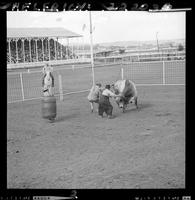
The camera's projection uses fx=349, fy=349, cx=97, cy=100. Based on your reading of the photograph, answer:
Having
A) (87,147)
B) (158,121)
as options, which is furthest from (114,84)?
(87,147)

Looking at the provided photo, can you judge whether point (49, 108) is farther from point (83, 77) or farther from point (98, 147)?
point (98, 147)

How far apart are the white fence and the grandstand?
0.69 feet

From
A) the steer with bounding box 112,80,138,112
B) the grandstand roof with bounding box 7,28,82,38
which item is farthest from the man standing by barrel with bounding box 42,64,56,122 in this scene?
the steer with bounding box 112,80,138,112

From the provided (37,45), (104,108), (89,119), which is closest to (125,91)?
(104,108)

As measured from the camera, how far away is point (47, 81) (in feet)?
14.7

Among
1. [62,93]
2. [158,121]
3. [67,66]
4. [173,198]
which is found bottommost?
[173,198]

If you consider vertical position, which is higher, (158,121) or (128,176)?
(158,121)

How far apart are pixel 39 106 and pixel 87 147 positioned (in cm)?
125

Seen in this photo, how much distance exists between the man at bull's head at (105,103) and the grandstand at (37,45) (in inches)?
25.8

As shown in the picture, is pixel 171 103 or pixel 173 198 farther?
pixel 171 103

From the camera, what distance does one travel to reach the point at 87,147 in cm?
406

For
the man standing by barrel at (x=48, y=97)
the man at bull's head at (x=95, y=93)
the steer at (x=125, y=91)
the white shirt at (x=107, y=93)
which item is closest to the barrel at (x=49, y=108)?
the man standing by barrel at (x=48, y=97)

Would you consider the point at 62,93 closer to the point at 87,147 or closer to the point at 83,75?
the point at 83,75

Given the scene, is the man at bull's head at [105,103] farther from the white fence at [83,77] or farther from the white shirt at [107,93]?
the white fence at [83,77]
